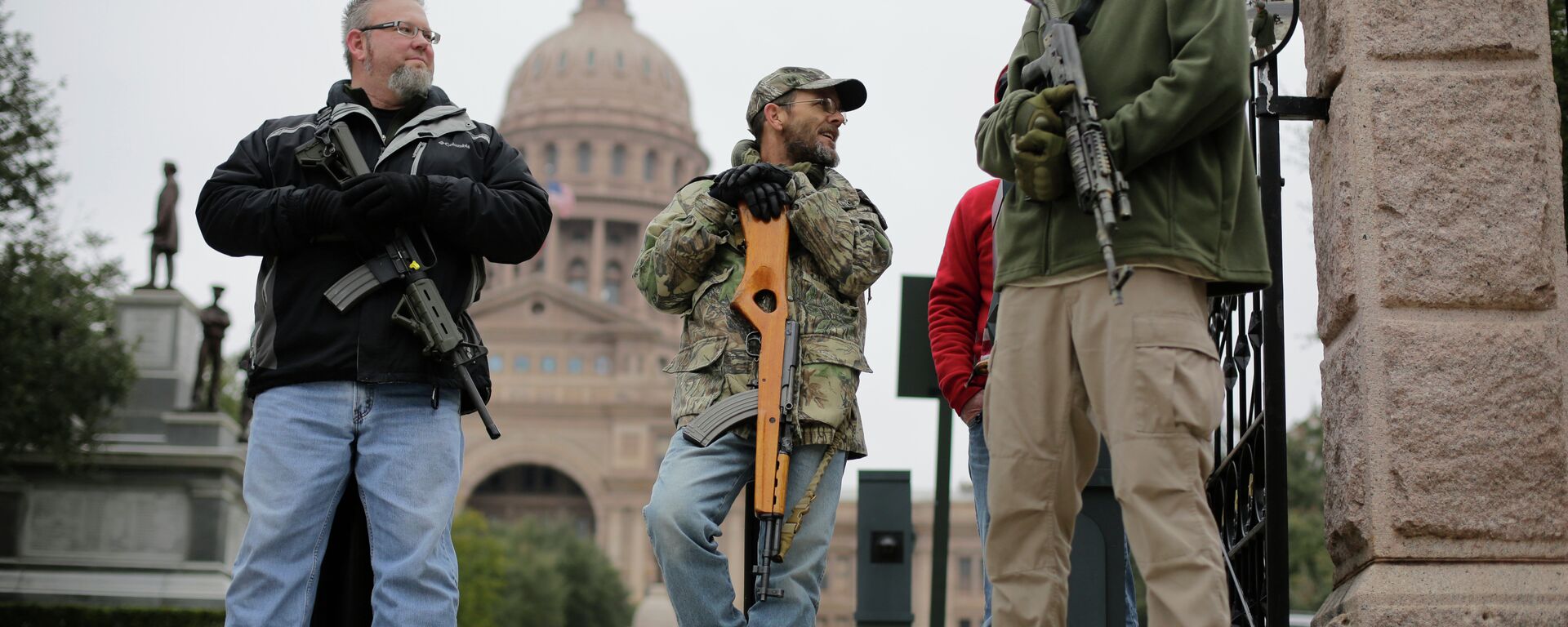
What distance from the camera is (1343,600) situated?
4258 millimetres

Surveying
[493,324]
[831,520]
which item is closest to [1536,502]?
[831,520]

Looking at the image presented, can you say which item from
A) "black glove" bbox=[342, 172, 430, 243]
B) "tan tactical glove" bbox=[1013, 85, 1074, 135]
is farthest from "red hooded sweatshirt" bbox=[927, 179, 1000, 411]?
"black glove" bbox=[342, 172, 430, 243]

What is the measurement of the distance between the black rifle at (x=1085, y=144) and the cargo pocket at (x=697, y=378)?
1.35 meters

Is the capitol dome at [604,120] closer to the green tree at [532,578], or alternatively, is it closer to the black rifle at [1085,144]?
the green tree at [532,578]

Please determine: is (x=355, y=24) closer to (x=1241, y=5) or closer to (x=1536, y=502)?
(x=1241, y=5)

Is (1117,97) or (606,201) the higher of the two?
(606,201)

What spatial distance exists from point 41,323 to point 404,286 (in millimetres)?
22570

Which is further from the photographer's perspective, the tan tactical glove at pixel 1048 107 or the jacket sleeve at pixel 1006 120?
the jacket sleeve at pixel 1006 120

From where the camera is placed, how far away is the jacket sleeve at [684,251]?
16.1ft

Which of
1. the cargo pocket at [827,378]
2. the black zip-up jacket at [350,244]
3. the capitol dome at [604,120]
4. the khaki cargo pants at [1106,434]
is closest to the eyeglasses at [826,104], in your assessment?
the cargo pocket at [827,378]

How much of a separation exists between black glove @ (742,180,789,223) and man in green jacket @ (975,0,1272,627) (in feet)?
3.45

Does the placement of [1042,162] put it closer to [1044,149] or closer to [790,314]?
[1044,149]

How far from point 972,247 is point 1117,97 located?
63.6 inches

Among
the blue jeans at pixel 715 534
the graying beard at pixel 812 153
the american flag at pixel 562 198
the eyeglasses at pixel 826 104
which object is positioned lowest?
the blue jeans at pixel 715 534
